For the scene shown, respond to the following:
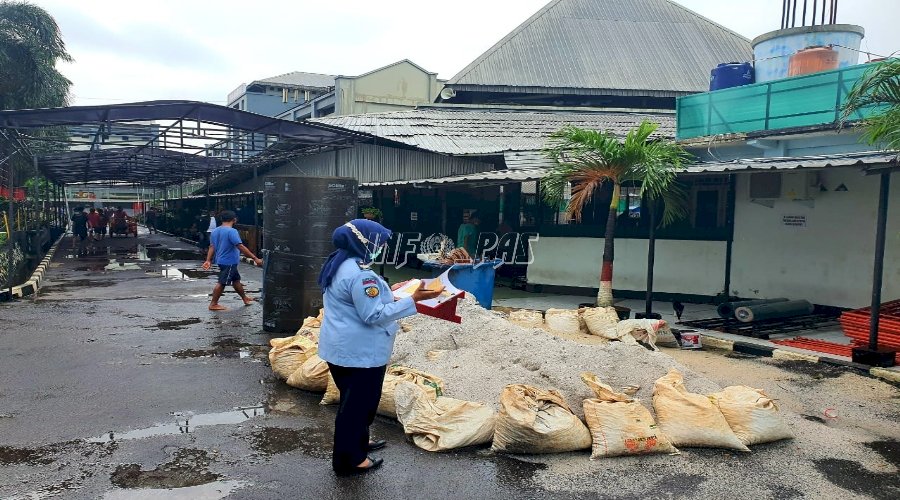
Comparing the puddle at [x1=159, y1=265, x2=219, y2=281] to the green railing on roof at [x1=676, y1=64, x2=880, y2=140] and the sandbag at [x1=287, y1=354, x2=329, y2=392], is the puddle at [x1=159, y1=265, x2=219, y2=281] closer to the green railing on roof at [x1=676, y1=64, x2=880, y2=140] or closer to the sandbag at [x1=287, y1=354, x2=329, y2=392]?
the sandbag at [x1=287, y1=354, x2=329, y2=392]

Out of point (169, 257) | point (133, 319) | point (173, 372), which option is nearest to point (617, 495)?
point (173, 372)

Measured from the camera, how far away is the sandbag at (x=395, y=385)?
5.04 m

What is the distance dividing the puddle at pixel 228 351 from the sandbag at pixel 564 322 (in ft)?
12.0

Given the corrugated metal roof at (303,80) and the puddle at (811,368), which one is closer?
the puddle at (811,368)

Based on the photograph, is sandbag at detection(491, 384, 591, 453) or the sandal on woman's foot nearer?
the sandal on woman's foot

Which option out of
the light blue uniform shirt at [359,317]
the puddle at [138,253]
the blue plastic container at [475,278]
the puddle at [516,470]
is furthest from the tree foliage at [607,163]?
the puddle at [138,253]

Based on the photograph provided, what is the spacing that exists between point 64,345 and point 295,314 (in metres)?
2.77

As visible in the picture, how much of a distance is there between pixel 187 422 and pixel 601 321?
204 inches

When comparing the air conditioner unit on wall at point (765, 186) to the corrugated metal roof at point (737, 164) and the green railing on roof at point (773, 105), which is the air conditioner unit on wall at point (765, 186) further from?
the green railing on roof at point (773, 105)

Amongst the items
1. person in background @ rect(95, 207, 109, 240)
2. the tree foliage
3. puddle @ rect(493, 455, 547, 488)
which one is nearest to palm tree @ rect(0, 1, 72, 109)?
person in background @ rect(95, 207, 109, 240)

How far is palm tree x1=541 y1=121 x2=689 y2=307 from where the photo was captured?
9195 mm

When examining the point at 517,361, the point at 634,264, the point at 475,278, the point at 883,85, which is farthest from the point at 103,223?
the point at 883,85

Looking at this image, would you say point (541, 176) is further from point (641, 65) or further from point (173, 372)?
point (641, 65)

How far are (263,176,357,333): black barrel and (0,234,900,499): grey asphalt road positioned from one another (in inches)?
29.3
